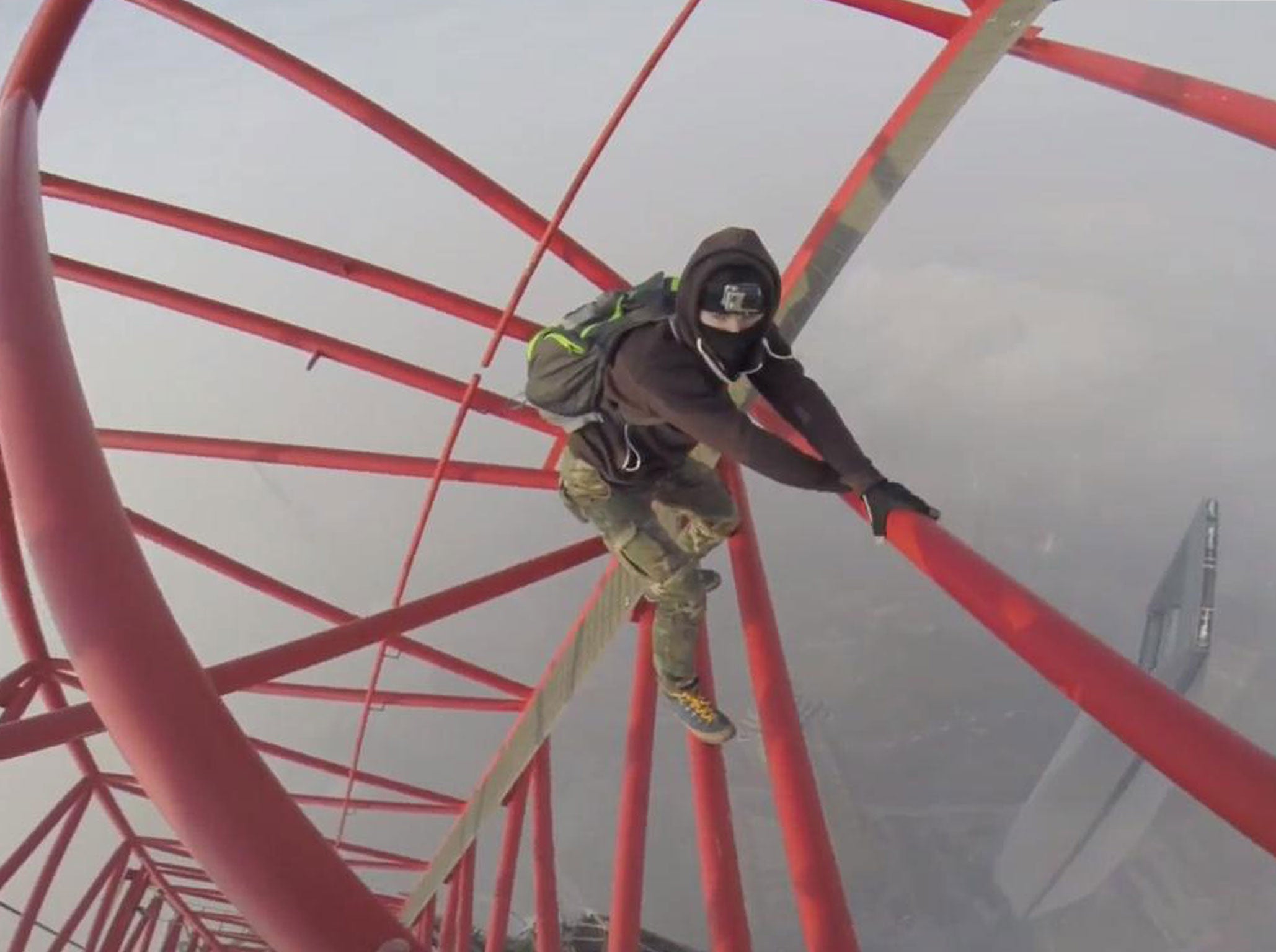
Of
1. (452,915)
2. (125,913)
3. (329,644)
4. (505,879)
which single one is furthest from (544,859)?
(125,913)

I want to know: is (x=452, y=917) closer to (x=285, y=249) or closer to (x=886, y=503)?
(x=285, y=249)

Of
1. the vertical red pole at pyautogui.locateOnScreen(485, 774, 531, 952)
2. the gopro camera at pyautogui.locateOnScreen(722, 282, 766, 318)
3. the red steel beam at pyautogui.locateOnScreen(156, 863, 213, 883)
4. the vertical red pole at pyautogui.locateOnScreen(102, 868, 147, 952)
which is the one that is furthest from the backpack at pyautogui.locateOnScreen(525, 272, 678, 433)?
the red steel beam at pyautogui.locateOnScreen(156, 863, 213, 883)

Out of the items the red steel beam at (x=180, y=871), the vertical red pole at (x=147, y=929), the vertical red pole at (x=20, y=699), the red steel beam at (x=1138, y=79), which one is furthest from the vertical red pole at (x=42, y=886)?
the red steel beam at (x=1138, y=79)

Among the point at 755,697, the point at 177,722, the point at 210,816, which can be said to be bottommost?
the point at 210,816

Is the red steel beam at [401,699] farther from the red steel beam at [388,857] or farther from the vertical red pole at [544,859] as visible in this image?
the red steel beam at [388,857]

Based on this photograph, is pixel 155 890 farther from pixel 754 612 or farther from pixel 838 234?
pixel 838 234

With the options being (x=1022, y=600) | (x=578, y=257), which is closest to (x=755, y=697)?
(x=1022, y=600)
